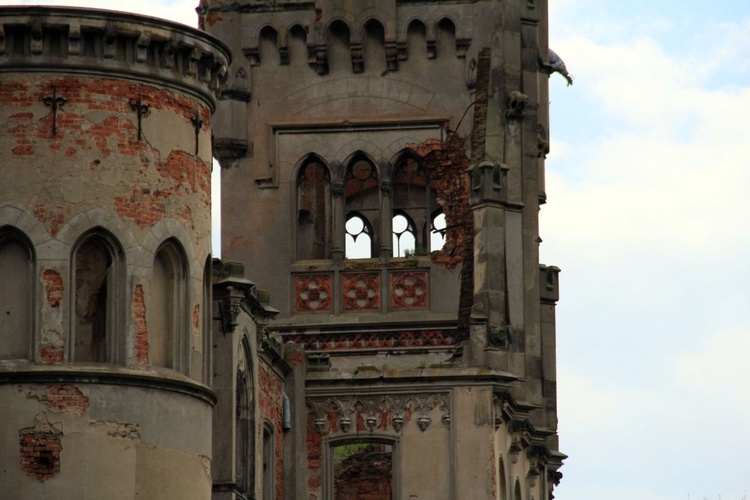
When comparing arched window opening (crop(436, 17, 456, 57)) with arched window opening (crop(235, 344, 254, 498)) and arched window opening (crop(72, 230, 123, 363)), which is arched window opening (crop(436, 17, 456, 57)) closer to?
arched window opening (crop(235, 344, 254, 498))

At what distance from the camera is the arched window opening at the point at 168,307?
111ft

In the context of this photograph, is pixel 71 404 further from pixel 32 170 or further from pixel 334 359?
pixel 334 359

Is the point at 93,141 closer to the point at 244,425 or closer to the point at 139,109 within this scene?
the point at 139,109

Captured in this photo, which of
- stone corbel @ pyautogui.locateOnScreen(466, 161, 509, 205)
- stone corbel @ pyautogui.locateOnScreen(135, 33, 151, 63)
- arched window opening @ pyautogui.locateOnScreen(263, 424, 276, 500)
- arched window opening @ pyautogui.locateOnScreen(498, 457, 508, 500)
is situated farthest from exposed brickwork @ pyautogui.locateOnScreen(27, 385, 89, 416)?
stone corbel @ pyautogui.locateOnScreen(466, 161, 509, 205)

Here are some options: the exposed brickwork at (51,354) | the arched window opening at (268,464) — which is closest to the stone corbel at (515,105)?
the arched window opening at (268,464)

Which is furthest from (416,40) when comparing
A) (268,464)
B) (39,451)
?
(39,451)

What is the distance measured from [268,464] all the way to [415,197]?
40.8ft

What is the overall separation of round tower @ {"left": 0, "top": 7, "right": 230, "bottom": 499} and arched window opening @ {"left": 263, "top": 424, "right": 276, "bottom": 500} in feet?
22.9

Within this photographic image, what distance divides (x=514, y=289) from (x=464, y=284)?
941mm

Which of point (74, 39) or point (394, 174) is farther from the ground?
point (394, 174)

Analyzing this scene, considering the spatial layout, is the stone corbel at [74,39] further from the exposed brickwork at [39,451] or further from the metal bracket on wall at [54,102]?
the exposed brickwork at [39,451]

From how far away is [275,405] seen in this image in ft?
138

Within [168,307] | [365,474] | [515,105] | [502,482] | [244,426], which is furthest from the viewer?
A: [515,105]

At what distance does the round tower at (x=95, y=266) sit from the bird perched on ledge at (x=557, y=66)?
21.4 metres
